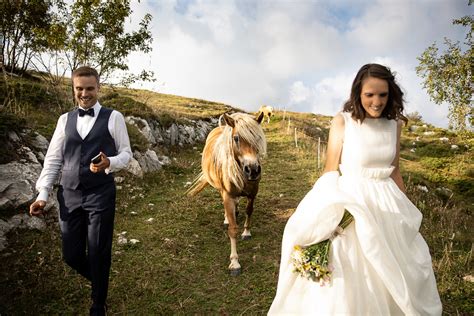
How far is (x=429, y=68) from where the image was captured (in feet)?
37.4

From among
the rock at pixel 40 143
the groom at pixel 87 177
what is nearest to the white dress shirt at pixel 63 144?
the groom at pixel 87 177

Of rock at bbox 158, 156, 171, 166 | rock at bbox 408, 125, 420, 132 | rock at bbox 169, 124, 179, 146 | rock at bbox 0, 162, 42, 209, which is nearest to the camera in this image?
rock at bbox 0, 162, 42, 209

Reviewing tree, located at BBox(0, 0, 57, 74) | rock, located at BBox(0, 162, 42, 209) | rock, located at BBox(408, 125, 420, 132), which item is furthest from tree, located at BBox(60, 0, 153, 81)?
rock, located at BBox(408, 125, 420, 132)

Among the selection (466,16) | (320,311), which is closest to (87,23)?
(320,311)

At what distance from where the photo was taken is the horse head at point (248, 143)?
4797 millimetres

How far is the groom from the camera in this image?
3396 millimetres

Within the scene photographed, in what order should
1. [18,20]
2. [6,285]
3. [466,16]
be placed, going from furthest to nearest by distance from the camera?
[18,20], [466,16], [6,285]

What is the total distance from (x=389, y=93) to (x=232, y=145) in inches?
106

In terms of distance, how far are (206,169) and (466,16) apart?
1013cm

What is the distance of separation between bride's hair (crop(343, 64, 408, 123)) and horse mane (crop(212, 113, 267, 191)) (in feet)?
6.62

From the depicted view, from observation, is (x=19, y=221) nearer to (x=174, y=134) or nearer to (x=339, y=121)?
(x=339, y=121)

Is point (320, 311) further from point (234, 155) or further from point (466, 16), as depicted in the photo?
point (466, 16)

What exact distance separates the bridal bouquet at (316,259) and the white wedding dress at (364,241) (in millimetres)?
50

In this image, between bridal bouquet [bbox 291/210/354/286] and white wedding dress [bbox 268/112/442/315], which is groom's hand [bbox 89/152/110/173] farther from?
bridal bouquet [bbox 291/210/354/286]
